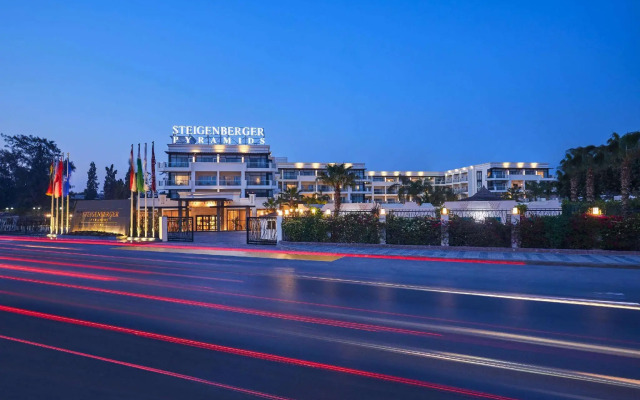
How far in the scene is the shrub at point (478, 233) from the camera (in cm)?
2275

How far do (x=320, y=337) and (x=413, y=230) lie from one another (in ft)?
59.1

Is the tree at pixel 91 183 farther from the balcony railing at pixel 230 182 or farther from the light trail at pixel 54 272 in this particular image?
the light trail at pixel 54 272

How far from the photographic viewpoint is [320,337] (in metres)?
7.40

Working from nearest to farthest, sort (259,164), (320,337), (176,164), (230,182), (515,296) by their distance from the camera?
(320,337) < (515,296) < (176,164) < (230,182) < (259,164)

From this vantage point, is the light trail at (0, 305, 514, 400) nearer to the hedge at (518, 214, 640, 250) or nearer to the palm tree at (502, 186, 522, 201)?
the hedge at (518, 214, 640, 250)

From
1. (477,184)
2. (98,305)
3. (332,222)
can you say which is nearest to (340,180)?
(332,222)

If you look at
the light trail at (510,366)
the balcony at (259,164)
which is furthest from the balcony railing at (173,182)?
the light trail at (510,366)

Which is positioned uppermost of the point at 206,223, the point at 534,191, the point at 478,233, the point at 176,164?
the point at 176,164

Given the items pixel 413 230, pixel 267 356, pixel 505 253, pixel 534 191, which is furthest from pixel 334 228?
pixel 534 191

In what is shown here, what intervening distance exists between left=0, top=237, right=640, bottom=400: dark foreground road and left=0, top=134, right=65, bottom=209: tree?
68545 mm

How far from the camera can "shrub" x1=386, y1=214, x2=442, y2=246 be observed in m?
24.2

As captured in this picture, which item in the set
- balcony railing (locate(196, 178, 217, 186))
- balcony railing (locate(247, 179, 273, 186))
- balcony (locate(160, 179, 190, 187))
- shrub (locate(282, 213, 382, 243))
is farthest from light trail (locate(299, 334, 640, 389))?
balcony (locate(160, 179, 190, 187))

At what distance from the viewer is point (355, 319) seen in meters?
8.70

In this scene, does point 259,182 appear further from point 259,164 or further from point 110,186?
point 110,186
